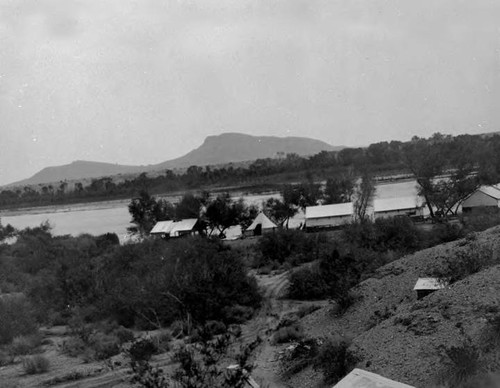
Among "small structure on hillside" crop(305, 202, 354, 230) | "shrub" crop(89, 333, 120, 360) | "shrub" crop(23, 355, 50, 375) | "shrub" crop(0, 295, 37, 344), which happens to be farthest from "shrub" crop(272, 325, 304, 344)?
"small structure on hillside" crop(305, 202, 354, 230)

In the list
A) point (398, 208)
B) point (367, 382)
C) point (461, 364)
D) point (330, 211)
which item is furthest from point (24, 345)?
point (398, 208)

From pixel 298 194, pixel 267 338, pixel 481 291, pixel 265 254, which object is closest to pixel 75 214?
pixel 298 194

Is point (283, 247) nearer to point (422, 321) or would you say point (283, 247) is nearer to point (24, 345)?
point (24, 345)

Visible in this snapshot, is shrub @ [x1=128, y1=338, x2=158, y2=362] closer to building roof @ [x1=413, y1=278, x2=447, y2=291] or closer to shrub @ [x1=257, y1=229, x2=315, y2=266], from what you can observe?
building roof @ [x1=413, y1=278, x2=447, y2=291]

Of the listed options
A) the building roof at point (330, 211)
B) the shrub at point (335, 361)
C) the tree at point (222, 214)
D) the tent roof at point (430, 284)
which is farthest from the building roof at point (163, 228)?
the shrub at point (335, 361)

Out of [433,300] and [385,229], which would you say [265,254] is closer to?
[385,229]

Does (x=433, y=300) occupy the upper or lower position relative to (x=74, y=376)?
upper
